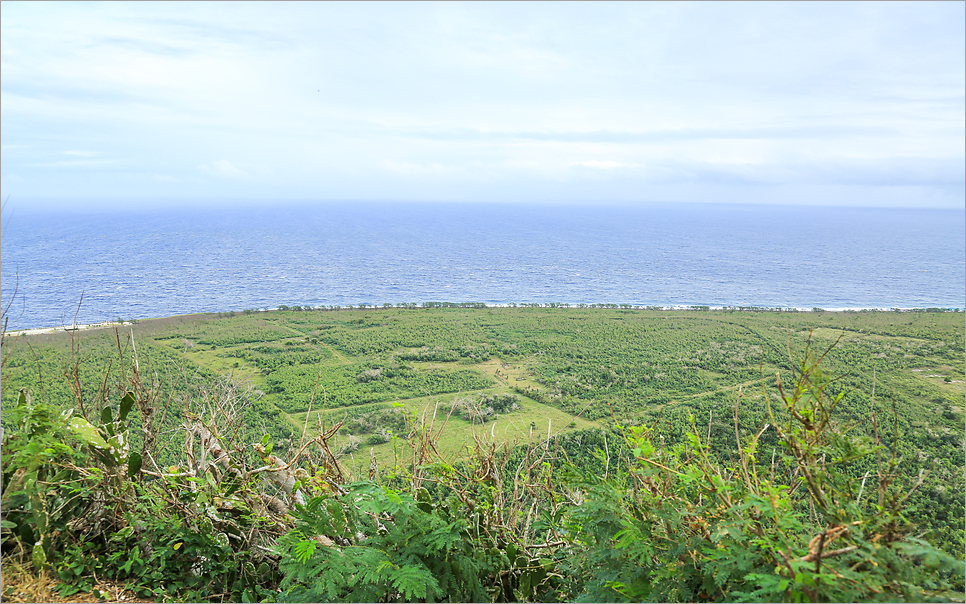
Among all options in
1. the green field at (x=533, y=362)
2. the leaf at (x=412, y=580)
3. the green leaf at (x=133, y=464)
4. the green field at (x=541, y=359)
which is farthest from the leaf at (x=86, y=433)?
the green field at (x=541, y=359)

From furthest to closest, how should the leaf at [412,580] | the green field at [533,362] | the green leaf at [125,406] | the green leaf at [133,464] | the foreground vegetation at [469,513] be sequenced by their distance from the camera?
the green field at [533,362]
the green leaf at [125,406]
the green leaf at [133,464]
the leaf at [412,580]
the foreground vegetation at [469,513]

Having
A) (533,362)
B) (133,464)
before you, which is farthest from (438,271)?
(133,464)

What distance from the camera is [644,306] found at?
1510 inches

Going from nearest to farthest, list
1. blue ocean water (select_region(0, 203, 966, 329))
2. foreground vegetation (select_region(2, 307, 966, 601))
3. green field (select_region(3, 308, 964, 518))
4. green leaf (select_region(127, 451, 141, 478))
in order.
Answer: foreground vegetation (select_region(2, 307, 966, 601))
green leaf (select_region(127, 451, 141, 478))
green field (select_region(3, 308, 964, 518))
blue ocean water (select_region(0, 203, 966, 329))

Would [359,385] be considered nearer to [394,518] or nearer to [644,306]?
[394,518]

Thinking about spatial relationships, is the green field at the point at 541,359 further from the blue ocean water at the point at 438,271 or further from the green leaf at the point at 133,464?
the green leaf at the point at 133,464

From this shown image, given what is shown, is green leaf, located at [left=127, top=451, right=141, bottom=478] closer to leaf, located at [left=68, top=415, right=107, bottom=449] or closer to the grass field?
leaf, located at [left=68, top=415, right=107, bottom=449]

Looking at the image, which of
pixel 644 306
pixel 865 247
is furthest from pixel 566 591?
pixel 865 247

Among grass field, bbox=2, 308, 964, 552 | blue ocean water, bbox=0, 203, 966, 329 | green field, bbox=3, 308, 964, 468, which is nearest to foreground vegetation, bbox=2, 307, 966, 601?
grass field, bbox=2, 308, 964, 552

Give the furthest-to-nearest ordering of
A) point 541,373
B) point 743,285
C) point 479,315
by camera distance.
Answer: point 743,285
point 479,315
point 541,373

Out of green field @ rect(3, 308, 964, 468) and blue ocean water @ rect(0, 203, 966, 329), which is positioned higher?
blue ocean water @ rect(0, 203, 966, 329)

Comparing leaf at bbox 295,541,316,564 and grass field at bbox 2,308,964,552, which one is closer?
leaf at bbox 295,541,316,564

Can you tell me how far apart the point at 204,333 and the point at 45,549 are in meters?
26.3

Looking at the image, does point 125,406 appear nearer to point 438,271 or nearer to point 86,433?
point 86,433
